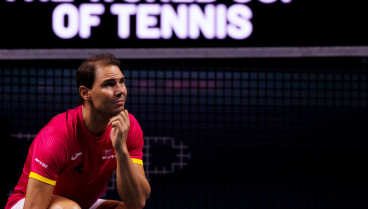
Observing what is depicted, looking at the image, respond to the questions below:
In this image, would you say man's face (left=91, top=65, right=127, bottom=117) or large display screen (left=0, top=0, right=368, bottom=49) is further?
large display screen (left=0, top=0, right=368, bottom=49)

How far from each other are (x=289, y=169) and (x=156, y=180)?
5.67 metres

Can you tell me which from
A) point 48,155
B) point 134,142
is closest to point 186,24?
point 134,142

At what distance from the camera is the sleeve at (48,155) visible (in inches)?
123

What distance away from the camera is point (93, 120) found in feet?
11.1

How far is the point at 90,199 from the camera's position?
374cm

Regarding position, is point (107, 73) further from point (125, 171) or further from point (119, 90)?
point (125, 171)

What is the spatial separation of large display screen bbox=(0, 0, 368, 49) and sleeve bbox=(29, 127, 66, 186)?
71.4 inches

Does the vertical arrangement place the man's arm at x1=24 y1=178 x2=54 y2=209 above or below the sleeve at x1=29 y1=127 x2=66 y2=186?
below

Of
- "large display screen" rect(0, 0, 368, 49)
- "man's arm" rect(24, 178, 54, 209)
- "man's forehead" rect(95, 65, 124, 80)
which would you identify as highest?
"large display screen" rect(0, 0, 368, 49)

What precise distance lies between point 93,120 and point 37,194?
2.13ft

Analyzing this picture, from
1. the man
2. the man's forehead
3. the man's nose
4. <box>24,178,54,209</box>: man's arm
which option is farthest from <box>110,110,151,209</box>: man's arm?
<box>24,178,54,209</box>: man's arm

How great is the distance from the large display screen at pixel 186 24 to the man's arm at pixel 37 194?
6.71 ft

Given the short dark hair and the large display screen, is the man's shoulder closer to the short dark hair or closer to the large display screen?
the short dark hair

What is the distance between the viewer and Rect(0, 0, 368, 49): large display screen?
4.78m
